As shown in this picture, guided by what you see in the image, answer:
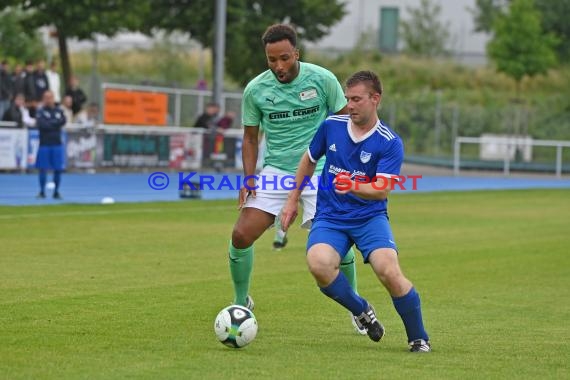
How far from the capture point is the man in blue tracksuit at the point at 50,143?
2397 centimetres

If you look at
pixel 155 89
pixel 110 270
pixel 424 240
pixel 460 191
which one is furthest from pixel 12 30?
pixel 110 270

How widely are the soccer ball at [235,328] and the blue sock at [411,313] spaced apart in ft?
3.20

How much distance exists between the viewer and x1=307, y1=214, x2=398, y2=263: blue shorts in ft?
27.7

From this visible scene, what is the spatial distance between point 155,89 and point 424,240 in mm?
19543

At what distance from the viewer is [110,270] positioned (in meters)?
13.3

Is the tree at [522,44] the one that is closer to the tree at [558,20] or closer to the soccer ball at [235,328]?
the tree at [558,20]

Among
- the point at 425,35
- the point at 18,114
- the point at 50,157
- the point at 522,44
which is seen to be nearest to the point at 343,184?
the point at 50,157

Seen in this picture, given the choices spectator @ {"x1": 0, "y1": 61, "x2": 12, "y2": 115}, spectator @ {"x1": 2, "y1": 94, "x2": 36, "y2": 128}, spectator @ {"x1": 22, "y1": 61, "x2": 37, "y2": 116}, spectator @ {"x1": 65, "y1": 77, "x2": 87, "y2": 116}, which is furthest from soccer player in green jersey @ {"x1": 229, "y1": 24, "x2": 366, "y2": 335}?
spectator @ {"x1": 65, "y1": 77, "x2": 87, "y2": 116}

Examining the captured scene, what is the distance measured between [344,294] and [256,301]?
2.70 metres

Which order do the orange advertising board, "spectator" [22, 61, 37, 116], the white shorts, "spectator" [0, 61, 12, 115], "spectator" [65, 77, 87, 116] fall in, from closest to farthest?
1. the white shorts
2. "spectator" [22, 61, 37, 116]
3. "spectator" [0, 61, 12, 115]
4. "spectator" [65, 77, 87, 116]
5. the orange advertising board

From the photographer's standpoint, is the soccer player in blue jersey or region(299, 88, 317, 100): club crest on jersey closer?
the soccer player in blue jersey

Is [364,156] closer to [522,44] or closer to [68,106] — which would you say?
[68,106]

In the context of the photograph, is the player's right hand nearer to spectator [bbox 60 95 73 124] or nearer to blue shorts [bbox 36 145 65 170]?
blue shorts [bbox 36 145 65 170]

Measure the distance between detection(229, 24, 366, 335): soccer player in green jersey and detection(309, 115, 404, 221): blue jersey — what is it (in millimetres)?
955
